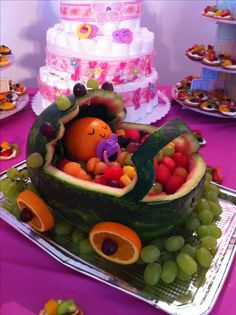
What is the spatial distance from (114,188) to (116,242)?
3.5 inches

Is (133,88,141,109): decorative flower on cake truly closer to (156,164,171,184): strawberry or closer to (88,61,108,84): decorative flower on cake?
(88,61,108,84): decorative flower on cake

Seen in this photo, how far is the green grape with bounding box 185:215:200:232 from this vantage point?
0.64 meters

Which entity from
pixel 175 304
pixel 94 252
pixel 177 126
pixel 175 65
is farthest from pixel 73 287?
pixel 175 65

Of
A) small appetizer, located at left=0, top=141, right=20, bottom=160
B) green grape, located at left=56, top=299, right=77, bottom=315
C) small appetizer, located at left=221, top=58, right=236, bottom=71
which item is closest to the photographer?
green grape, located at left=56, top=299, right=77, bottom=315

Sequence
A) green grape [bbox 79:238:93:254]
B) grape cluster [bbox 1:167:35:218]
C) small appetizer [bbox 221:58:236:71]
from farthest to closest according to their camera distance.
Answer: small appetizer [bbox 221:58:236:71]
grape cluster [bbox 1:167:35:218]
green grape [bbox 79:238:93:254]

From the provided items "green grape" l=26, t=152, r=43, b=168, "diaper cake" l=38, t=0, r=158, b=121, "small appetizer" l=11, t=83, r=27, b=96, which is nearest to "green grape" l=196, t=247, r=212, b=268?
"green grape" l=26, t=152, r=43, b=168

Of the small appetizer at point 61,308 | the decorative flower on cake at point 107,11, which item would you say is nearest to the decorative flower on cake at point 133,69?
the decorative flower on cake at point 107,11

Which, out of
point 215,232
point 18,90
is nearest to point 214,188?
point 215,232

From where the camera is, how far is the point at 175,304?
56cm

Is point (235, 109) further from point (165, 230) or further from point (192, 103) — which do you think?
point (165, 230)

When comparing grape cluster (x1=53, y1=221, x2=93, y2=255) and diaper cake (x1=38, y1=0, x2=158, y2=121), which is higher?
diaper cake (x1=38, y1=0, x2=158, y2=121)

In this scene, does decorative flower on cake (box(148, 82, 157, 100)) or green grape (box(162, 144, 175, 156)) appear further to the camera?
decorative flower on cake (box(148, 82, 157, 100))

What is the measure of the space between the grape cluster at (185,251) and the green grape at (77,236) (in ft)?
0.41

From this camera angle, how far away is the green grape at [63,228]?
674 mm
